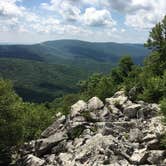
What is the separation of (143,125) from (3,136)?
21000 millimetres

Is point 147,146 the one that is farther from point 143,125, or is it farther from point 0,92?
point 0,92

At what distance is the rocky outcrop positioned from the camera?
118 feet

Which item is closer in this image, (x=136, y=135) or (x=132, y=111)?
(x=136, y=135)

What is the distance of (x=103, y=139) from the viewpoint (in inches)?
1526

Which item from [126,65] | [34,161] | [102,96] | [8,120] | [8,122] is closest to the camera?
[34,161]

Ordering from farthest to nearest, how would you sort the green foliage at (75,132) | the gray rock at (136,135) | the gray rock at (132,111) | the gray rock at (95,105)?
the gray rock at (95,105)
the gray rock at (132,111)
the green foliage at (75,132)
the gray rock at (136,135)

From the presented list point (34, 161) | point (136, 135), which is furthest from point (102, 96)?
point (34, 161)

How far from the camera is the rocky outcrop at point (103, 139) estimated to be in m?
35.9

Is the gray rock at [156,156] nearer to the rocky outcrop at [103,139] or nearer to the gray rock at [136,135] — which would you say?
the rocky outcrop at [103,139]

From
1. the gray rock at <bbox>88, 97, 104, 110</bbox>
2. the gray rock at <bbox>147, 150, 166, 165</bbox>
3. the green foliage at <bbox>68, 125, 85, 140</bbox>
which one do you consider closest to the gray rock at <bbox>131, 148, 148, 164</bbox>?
the gray rock at <bbox>147, 150, 166, 165</bbox>

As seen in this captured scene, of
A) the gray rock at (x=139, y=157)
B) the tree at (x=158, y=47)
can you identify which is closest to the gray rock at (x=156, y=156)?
the gray rock at (x=139, y=157)

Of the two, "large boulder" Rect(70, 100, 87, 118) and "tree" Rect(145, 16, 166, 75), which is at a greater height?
"tree" Rect(145, 16, 166, 75)

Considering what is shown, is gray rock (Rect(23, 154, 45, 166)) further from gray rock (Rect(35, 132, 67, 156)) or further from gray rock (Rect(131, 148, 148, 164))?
gray rock (Rect(131, 148, 148, 164))

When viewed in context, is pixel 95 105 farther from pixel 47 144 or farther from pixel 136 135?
pixel 136 135
